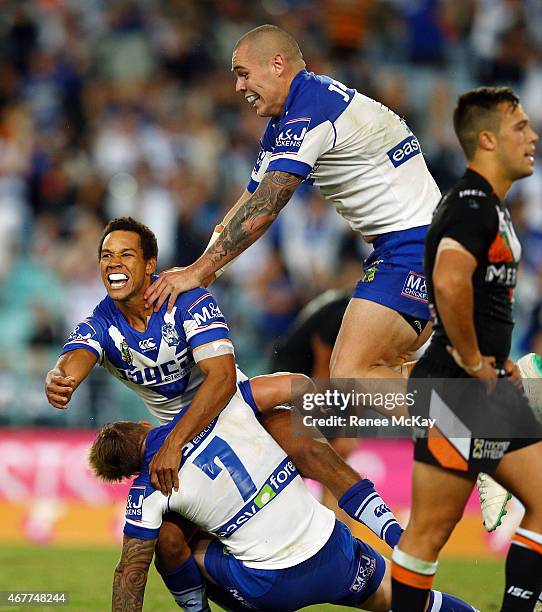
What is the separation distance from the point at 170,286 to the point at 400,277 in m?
1.32

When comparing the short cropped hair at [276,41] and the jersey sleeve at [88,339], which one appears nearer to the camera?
the jersey sleeve at [88,339]

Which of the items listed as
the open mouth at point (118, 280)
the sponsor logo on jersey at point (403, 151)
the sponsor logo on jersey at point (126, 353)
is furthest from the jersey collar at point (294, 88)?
the sponsor logo on jersey at point (126, 353)

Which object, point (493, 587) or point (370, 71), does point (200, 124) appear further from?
point (493, 587)

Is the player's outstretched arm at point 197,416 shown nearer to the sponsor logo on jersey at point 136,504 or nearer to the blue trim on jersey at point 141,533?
the sponsor logo on jersey at point 136,504

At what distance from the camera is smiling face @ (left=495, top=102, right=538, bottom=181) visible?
4801 mm

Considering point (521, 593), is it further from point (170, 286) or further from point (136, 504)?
point (170, 286)

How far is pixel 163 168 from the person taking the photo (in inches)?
540

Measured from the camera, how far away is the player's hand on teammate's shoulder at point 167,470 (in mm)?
5324

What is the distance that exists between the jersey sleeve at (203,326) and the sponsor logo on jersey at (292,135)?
921 mm

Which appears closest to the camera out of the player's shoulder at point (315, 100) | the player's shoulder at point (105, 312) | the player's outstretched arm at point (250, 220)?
the player's shoulder at point (105, 312)

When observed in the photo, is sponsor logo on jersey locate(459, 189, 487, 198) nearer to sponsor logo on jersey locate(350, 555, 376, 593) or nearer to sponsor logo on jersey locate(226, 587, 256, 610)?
sponsor logo on jersey locate(350, 555, 376, 593)

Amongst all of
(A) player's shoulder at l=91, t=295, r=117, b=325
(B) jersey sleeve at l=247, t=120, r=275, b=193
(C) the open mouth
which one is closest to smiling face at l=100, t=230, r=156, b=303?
(C) the open mouth

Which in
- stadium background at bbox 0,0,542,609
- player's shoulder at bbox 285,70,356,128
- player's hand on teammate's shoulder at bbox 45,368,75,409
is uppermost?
stadium background at bbox 0,0,542,609

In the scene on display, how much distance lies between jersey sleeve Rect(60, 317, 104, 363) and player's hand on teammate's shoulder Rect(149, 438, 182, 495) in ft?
2.10
